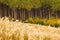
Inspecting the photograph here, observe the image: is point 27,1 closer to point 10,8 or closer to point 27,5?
point 27,5

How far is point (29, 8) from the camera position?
93.5 ft

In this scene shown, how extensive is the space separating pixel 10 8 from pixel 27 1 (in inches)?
98.3

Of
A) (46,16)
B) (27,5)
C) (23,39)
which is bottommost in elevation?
(46,16)

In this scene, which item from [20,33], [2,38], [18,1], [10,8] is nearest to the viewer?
[2,38]

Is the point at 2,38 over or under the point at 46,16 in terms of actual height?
over

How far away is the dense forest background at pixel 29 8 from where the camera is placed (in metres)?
27.6

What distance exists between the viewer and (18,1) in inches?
1077

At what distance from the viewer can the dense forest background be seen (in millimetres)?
27641

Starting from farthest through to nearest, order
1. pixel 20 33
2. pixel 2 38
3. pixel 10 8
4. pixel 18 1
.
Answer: pixel 10 8
pixel 18 1
pixel 20 33
pixel 2 38

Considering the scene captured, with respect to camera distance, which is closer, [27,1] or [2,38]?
[2,38]

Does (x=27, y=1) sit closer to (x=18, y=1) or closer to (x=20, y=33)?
(x=18, y=1)

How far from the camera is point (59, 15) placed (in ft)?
105

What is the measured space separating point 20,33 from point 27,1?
23898 mm

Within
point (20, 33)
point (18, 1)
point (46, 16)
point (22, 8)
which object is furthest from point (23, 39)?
point (46, 16)
